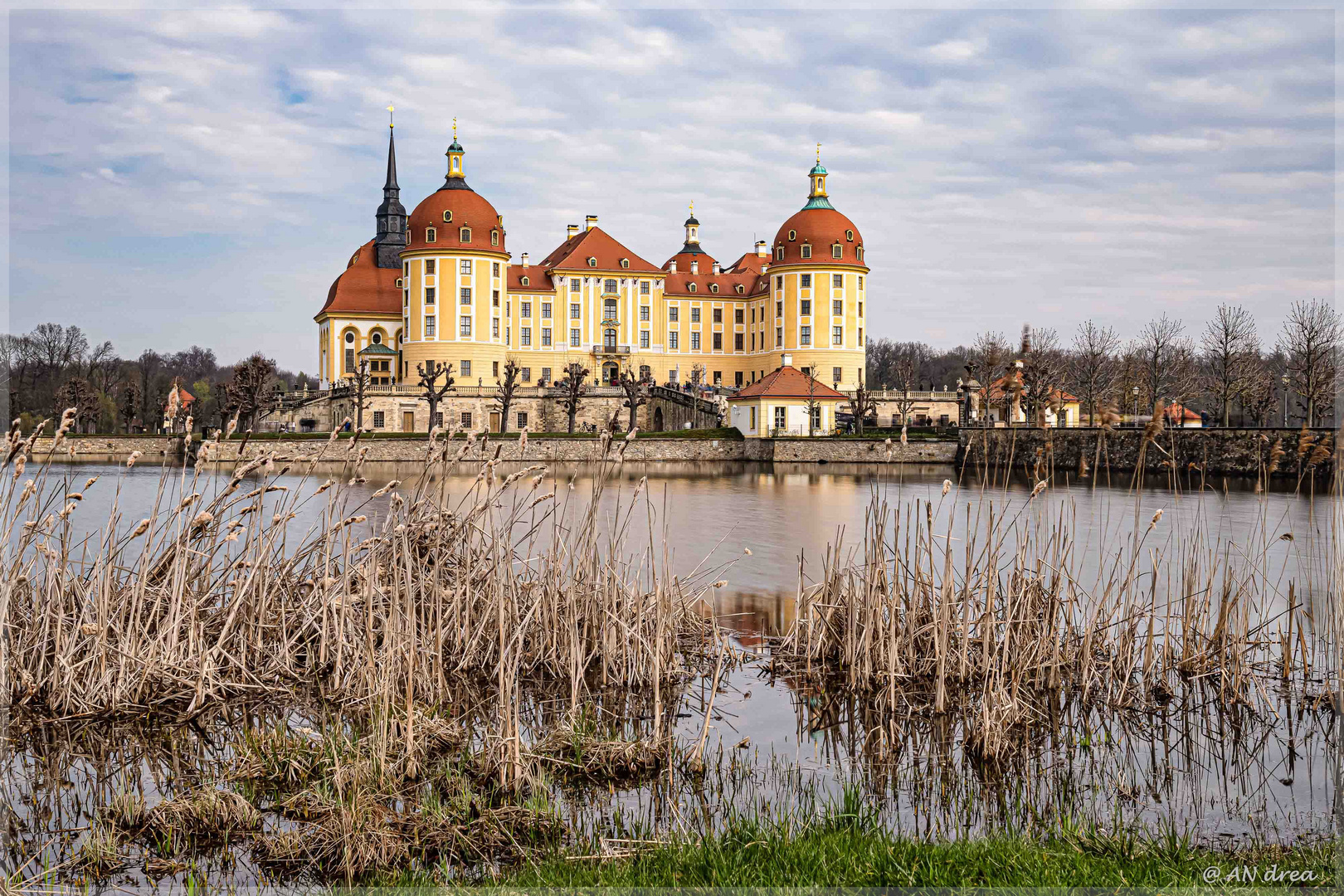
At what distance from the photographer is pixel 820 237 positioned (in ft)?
232

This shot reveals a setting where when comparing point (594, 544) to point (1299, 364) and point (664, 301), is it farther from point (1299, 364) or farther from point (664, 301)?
point (664, 301)

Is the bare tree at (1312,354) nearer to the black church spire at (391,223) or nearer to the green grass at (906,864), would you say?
the green grass at (906,864)

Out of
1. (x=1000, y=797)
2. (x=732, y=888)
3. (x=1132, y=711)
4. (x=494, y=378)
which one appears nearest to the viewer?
(x=732, y=888)

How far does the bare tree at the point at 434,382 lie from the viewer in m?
55.2

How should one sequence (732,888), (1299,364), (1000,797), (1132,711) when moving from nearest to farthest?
(732,888) → (1000,797) → (1132,711) → (1299,364)

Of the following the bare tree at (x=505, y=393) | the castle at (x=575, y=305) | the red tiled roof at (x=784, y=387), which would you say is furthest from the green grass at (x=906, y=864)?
the castle at (x=575, y=305)

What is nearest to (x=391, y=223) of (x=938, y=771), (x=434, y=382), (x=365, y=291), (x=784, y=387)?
(x=365, y=291)

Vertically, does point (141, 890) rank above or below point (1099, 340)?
below

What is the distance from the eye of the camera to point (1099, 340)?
70062 millimetres

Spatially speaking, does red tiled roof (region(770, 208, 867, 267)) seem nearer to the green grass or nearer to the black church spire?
the black church spire

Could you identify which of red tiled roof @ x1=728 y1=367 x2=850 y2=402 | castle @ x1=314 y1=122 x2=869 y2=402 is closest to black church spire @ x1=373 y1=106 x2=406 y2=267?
castle @ x1=314 y1=122 x2=869 y2=402

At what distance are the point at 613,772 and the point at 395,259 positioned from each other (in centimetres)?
7351

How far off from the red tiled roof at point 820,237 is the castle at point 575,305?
0.09 m

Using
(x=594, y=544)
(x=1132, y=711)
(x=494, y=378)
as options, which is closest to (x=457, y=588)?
(x=594, y=544)
